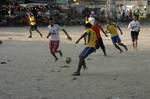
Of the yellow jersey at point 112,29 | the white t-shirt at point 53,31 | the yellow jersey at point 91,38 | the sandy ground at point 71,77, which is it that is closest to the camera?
the sandy ground at point 71,77

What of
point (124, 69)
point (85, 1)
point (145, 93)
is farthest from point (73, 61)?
point (85, 1)

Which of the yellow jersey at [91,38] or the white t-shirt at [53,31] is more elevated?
the yellow jersey at [91,38]

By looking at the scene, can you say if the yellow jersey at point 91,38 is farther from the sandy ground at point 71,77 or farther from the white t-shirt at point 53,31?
the white t-shirt at point 53,31

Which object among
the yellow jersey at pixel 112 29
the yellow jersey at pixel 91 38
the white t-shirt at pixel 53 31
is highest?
the yellow jersey at pixel 91 38

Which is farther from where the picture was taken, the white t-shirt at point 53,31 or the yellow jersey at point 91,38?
the white t-shirt at point 53,31

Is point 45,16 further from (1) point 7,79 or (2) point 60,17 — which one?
(1) point 7,79

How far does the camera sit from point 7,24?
51.0 m

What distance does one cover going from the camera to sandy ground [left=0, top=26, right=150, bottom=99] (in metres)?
12.6

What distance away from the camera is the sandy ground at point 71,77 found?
1259cm

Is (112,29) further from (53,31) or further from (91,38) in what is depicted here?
(91,38)

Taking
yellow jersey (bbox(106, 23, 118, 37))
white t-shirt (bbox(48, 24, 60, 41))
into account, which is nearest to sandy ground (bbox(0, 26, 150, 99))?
white t-shirt (bbox(48, 24, 60, 41))

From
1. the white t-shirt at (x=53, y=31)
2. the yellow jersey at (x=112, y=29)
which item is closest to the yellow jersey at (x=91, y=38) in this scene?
the white t-shirt at (x=53, y=31)

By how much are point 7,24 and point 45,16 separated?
5.08 metres

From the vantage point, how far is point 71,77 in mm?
15500
